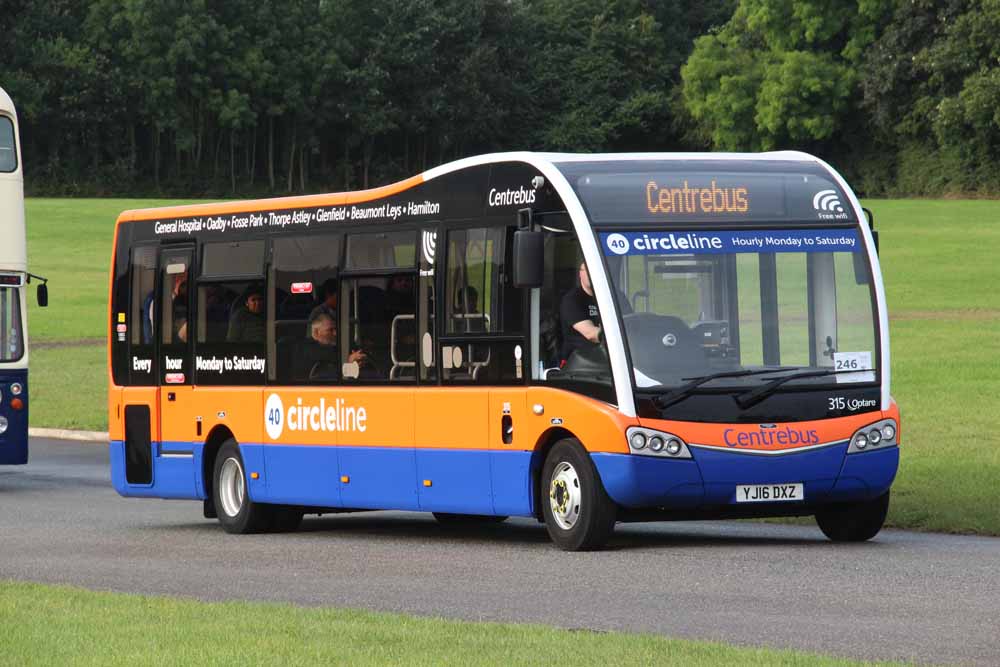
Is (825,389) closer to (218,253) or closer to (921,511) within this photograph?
(921,511)

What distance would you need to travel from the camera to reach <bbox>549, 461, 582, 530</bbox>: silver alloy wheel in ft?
47.8

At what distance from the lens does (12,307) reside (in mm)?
23656

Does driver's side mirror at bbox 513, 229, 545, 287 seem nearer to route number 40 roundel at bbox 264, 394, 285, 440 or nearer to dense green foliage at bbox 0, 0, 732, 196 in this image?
route number 40 roundel at bbox 264, 394, 285, 440

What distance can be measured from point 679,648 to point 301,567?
534cm

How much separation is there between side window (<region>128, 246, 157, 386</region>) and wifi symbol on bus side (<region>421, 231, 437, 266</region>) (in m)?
4.12

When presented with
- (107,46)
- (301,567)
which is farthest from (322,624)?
(107,46)

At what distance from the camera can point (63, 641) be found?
977 cm

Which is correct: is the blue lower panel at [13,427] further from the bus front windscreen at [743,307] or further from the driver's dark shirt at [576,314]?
the bus front windscreen at [743,307]

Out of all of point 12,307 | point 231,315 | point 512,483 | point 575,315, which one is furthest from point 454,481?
point 12,307

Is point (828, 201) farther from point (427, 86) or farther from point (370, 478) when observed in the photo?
point (427, 86)

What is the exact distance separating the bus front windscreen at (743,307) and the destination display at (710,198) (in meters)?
0.13

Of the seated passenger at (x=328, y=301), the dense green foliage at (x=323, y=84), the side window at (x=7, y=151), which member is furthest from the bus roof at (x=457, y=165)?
the dense green foliage at (x=323, y=84)

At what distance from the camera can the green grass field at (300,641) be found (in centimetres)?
899

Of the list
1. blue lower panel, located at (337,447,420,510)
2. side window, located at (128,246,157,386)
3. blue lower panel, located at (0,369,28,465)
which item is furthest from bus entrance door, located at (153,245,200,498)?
blue lower panel, located at (0,369,28,465)
